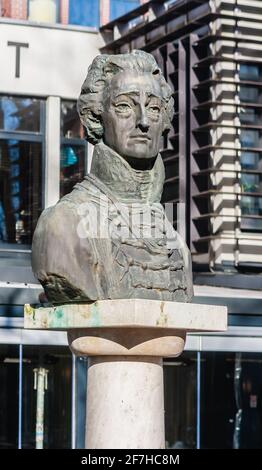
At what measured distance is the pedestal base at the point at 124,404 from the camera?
25.2 ft

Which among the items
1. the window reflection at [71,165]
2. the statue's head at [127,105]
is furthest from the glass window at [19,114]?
the statue's head at [127,105]

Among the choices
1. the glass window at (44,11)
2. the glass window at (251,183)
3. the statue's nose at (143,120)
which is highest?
the glass window at (44,11)

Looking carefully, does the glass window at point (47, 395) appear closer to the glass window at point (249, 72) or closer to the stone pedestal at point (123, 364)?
the glass window at point (249, 72)

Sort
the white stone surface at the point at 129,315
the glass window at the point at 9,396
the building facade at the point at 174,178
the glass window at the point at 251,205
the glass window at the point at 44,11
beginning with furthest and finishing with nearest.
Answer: the glass window at the point at 44,11 < the glass window at the point at 251,205 < the building facade at the point at 174,178 < the glass window at the point at 9,396 < the white stone surface at the point at 129,315

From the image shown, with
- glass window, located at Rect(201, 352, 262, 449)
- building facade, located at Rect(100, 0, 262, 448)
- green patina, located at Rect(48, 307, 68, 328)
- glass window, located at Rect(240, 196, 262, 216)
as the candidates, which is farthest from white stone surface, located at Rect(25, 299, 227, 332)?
glass window, located at Rect(240, 196, 262, 216)

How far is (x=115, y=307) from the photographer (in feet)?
24.6

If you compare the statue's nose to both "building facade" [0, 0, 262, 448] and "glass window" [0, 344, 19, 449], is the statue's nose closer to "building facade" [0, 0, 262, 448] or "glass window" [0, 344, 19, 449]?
"building facade" [0, 0, 262, 448]

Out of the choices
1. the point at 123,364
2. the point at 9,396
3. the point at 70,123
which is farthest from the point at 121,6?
the point at 123,364

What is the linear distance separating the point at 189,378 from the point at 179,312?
9406 mm

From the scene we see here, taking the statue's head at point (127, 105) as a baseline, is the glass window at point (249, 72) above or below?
above

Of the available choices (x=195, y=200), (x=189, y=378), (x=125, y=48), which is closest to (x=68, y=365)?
(x=189, y=378)

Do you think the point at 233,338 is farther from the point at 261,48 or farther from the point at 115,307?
the point at 115,307

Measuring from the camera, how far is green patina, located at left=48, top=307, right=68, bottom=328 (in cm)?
772

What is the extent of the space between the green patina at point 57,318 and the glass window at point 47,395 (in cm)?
824
